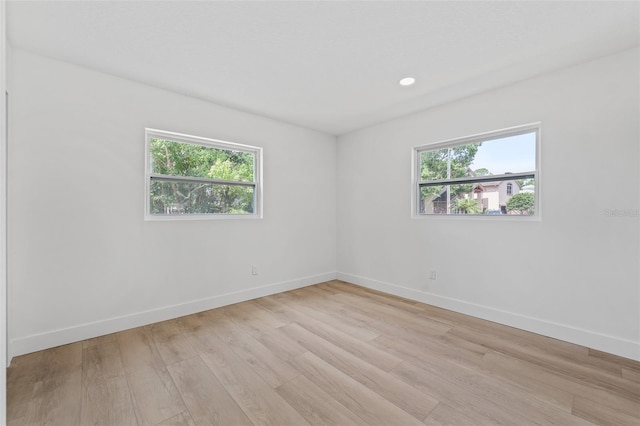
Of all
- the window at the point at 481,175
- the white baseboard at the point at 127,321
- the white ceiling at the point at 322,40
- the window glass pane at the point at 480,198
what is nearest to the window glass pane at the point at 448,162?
the window at the point at 481,175

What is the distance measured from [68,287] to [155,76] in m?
2.09

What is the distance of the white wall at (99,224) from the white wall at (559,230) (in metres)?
2.36

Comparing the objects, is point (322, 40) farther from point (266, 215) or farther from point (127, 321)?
point (127, 321)

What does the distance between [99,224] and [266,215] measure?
1.82m

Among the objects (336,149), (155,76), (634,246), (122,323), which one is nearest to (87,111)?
(155,76)

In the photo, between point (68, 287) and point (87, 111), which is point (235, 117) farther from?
point (68, 287)

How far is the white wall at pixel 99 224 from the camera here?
7.50 feet

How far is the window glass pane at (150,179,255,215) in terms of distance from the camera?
9.96 feet

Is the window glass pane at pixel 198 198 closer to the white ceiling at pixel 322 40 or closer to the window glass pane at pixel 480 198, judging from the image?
the white ceiling at pixel 322 40

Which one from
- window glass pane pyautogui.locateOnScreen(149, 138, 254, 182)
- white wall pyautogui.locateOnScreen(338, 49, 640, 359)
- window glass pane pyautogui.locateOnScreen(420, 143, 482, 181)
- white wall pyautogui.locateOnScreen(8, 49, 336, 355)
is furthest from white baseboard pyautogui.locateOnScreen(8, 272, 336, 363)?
window glass pane pyautogui.locateOnScreen(420, 143, 482, 181)

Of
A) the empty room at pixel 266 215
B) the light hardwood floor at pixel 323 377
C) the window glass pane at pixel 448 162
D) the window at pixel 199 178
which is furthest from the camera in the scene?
the window glass pane at pixel 448 162

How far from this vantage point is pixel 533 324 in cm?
269

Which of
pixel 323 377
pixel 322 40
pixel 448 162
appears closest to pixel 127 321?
pixel 323 377

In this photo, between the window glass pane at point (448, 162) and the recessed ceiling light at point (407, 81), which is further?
the window glass pane at point (448, 162)
